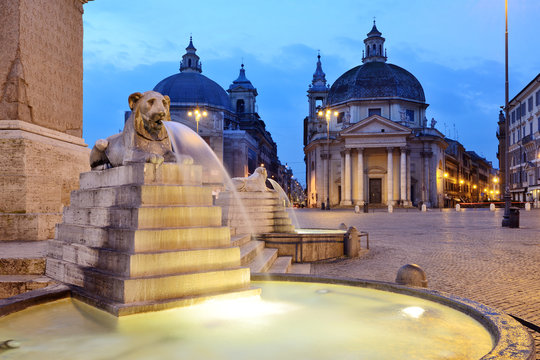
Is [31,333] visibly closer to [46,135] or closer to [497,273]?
[46,135]

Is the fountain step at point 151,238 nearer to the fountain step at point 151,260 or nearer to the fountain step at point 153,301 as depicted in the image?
the fountain step at point 151,260

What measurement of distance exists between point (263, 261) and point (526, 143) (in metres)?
62.5

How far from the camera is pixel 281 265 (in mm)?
8555

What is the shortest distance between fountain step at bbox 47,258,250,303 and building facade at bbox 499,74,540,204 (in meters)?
56.6

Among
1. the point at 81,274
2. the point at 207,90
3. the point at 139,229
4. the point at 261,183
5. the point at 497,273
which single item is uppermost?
the point at 207,90

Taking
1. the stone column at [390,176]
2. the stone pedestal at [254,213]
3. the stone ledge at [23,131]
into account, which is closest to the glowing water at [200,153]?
the stone column at [390,176]

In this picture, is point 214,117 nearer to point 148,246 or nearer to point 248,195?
point 248,195

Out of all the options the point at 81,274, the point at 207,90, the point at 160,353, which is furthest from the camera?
the point at 207,90

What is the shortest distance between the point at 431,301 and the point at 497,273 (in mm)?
4991

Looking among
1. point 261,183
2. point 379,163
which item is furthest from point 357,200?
point 261,183

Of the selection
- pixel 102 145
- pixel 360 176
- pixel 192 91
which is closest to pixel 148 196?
pixel 102 145

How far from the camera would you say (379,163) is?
200 feet

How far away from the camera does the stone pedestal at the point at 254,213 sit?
10453 millimetres

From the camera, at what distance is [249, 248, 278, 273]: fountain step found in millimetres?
7157
